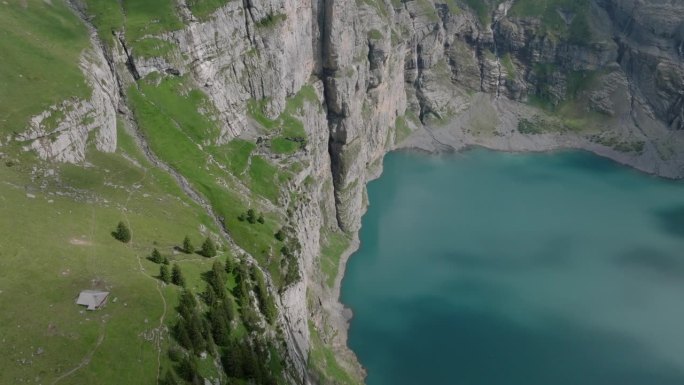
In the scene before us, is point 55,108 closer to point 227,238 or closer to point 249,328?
point 227,238

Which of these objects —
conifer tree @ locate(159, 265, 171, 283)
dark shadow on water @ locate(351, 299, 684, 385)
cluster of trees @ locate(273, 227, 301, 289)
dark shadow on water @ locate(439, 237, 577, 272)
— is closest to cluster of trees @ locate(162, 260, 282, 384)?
conifer tree @ locate(159, 265, 171, 283)

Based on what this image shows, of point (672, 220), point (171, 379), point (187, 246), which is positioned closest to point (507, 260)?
point (672, 220)

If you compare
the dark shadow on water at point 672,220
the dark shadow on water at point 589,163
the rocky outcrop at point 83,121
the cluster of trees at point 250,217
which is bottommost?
the dark shadow on water at point 589,163

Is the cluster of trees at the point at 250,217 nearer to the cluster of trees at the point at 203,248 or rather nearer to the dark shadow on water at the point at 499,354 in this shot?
the cluster of trees at the point at 203,248

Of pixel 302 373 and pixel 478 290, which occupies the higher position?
pixel 302 373

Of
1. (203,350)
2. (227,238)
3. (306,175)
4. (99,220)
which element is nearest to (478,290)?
(306,175)

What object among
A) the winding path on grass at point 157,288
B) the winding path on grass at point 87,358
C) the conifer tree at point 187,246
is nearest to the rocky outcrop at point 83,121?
the winding path on grass at point 157,288

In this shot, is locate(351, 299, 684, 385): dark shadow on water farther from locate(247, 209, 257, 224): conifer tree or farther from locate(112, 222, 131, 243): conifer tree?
locate(112, 222, 131, 243): conifer tree
